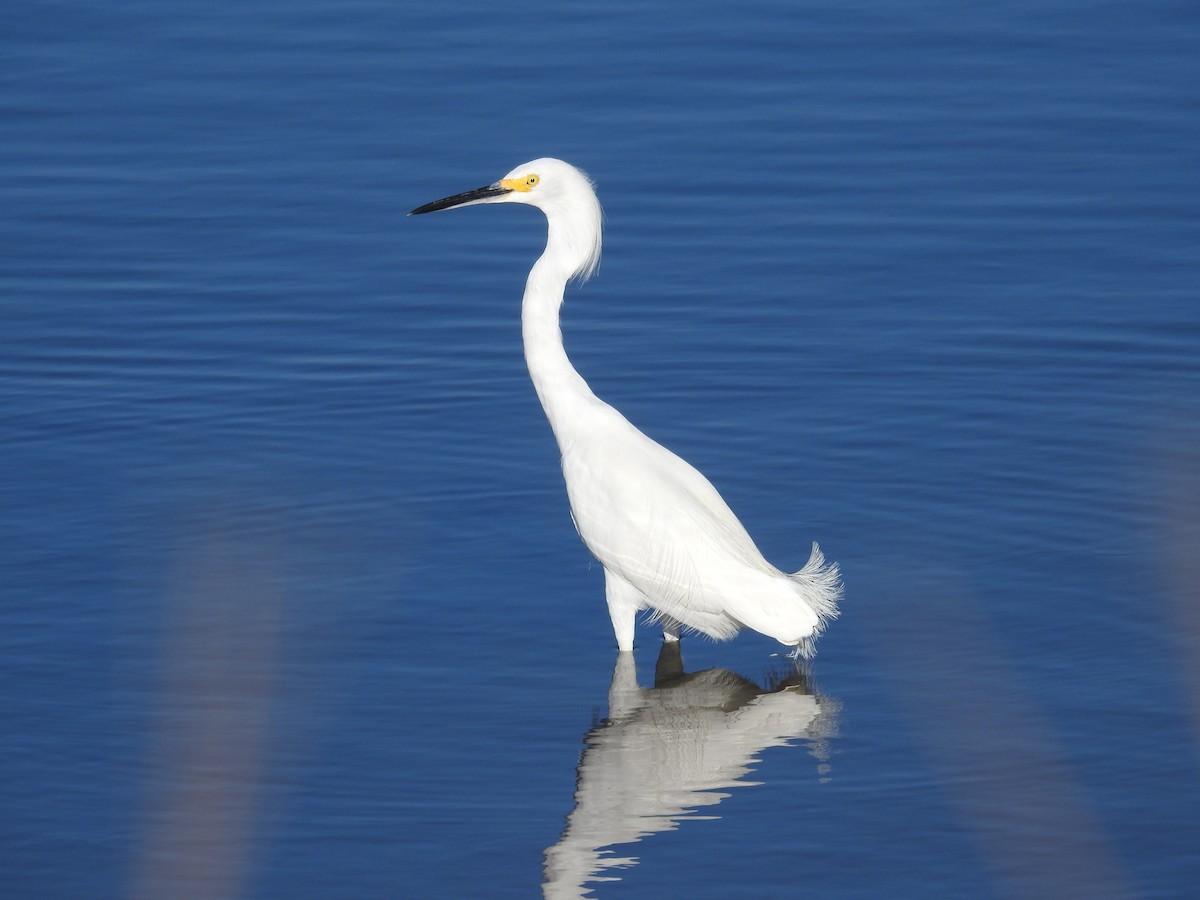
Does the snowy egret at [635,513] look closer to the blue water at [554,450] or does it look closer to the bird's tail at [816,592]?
the bird's tail at [816,592]

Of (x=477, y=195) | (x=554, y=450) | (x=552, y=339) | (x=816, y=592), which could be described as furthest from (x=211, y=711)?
(x=554, y=450)

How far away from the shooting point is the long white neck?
6.95m

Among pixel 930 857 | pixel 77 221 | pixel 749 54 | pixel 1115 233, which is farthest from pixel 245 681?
pixel 749 54

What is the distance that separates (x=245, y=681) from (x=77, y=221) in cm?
493

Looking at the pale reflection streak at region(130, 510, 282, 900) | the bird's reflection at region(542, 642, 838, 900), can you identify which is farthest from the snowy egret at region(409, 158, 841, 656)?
the pale reflection streak at region(130, 510, 282, 900)

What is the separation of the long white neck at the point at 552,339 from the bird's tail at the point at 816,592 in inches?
38.1

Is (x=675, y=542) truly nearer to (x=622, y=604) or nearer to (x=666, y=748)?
(x=622, y=604)

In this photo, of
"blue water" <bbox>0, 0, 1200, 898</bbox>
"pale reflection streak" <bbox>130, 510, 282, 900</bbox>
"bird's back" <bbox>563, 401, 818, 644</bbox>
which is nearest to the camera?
"pale reflection streak" <bbox>130, 510, 282, 900</bbox>

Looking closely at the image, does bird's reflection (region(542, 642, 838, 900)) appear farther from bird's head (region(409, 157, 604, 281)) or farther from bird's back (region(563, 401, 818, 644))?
Answer: bird's head (region(409, 157, 604, 281))

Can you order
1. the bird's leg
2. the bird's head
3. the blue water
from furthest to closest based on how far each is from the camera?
the bird's head < the bird's leg < the blue water

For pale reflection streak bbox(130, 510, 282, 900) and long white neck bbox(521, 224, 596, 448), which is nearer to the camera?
pale reflection streak bbox(130, 510, 282, 900)

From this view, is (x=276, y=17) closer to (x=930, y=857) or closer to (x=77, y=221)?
(x=77, y=221)

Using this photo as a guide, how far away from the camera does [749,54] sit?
41.3 feet

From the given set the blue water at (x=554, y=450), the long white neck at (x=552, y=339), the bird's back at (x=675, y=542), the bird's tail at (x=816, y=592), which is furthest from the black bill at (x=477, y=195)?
the bird's tail at (x=816, y=592)
